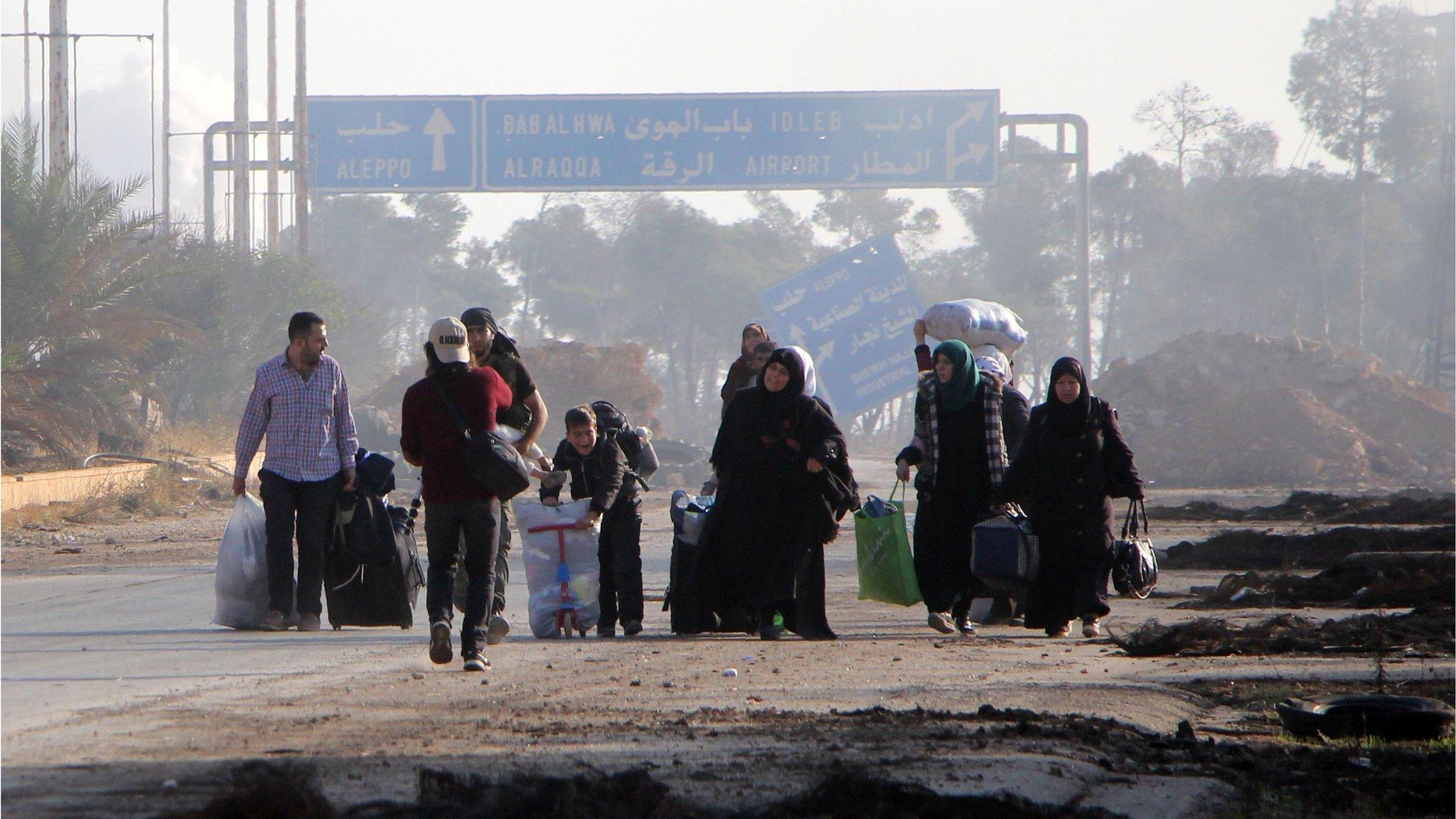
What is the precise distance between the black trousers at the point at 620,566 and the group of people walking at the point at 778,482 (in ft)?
0.03

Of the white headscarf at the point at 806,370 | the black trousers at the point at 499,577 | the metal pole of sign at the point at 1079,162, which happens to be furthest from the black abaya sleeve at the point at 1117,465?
the metal pole of sign at the point at 1079,162

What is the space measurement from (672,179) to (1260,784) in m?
22.5

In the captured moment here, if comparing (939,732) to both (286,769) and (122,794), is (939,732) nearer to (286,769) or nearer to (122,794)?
(286,769)

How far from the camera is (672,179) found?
88.4 feet

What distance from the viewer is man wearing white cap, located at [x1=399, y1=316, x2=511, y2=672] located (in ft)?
23.1

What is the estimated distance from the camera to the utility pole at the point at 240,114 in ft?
104

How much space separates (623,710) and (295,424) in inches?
120

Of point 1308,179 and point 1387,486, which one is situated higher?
point 1308,179

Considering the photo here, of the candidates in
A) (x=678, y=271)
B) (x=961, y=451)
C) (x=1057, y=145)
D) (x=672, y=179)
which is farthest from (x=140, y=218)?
(x=678, y=271)

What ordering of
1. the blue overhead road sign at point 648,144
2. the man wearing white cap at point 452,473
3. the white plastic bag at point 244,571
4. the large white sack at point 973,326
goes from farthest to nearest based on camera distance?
the blue overhead road sign at point 648,144
the large white sack at point 973,326
the white plastic bag at point 244,571
the man wearing white cap at point 452,473

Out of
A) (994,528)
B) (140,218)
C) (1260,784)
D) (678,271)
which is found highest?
(678,271)

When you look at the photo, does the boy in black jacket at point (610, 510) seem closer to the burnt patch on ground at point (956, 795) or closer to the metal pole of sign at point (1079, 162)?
the burnt patch on ground at point (956, 795)

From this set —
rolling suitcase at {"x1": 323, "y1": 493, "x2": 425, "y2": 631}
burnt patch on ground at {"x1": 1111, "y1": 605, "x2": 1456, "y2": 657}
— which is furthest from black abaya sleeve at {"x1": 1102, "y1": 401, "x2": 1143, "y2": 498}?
rolling suitcase at {"x1": 323, "y1": 493, "x2": 425, "y2": 631}

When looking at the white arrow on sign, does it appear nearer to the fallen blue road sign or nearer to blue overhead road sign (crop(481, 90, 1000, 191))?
blue overhead road sign (crop(481, 90, 1000, 191))
